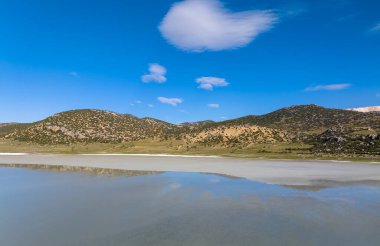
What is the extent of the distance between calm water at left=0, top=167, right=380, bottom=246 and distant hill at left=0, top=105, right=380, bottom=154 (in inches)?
1419

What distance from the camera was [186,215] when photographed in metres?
15.0

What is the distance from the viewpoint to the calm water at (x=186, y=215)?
37.9ft

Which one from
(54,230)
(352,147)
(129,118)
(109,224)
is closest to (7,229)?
(54,230)

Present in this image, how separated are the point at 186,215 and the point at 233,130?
66.2 metres

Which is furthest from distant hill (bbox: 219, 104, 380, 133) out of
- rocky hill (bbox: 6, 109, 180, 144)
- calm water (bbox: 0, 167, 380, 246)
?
calm water (bbox: 0, 167, 380, 246)

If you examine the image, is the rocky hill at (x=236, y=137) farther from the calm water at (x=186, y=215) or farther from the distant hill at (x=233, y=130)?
the calm water at (x=186, y=215)

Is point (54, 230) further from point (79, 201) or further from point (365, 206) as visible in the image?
point (365, 206)

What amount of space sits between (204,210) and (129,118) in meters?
123

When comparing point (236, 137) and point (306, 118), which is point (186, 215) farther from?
point (306, 118)

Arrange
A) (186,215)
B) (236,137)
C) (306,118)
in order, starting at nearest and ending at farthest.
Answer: (186,215) → (236,137) → (306,118)

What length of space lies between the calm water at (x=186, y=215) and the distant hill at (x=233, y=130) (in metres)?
36.0

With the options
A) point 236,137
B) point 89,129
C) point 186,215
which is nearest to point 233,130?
point 236,137

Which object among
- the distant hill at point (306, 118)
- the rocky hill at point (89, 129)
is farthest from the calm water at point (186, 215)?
the distant hill at point (306, 118)

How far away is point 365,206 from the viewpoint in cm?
1683
